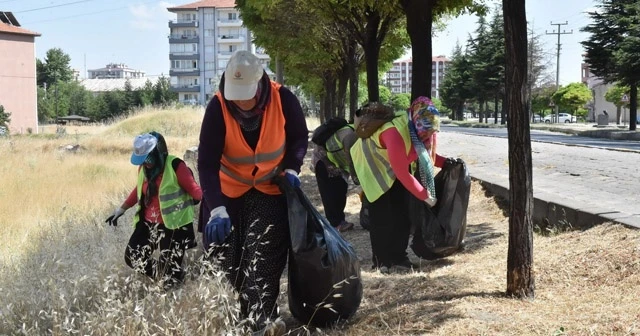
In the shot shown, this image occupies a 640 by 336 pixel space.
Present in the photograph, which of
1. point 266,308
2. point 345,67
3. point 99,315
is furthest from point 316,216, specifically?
point 345,67

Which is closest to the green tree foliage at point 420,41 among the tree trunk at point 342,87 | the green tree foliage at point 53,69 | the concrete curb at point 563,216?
the concrete curb at point 563,216

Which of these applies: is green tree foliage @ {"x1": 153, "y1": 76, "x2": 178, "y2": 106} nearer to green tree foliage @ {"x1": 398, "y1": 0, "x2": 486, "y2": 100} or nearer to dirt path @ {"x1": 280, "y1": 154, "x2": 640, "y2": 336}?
green tree foliage @ {"x1": 398, "y1": 0, "x2": 486, "y2": 100}

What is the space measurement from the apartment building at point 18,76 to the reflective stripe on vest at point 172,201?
68.9 metres

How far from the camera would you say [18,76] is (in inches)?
2901

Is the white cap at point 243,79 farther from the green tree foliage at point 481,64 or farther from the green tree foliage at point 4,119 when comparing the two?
the green tree foliage at point 4,119

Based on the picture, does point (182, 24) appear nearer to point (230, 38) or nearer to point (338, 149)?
point (230, 38)

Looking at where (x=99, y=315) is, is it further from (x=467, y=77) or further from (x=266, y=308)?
(x=467, y=77)

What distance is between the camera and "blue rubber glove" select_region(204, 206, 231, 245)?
4.17 m

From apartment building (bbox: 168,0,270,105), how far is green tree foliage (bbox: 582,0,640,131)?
8725 centimetres

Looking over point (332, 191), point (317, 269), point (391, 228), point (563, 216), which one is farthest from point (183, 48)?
point (317, 269)

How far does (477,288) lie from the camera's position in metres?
5.19

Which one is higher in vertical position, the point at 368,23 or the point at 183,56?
the point at 183,56

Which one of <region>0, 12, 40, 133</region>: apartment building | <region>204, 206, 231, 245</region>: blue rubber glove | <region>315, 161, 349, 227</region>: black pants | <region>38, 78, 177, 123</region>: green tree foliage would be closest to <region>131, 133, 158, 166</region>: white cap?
<region>204, 206, 231, 245</region>: blue rubber glove

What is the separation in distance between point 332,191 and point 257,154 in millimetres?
4758
